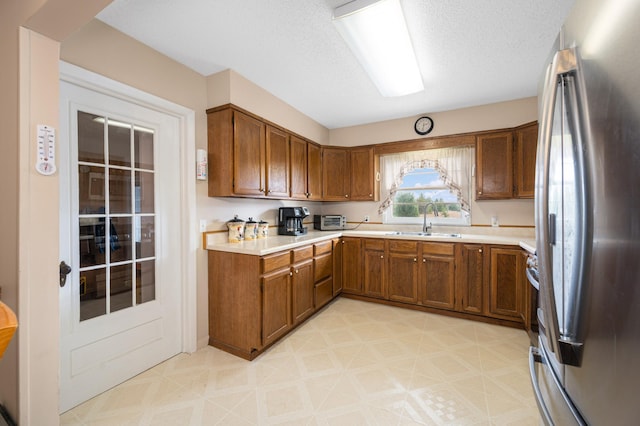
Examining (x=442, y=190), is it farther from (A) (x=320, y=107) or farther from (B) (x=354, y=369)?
(B) (x=354, y=369)

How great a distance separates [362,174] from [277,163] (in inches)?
55.8

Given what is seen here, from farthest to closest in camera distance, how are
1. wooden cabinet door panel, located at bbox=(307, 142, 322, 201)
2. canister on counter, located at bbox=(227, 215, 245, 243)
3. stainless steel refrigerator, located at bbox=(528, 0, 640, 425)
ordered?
wooden cabinet door panel, located at bbox=(307, 142, 322, 201), canister on counter, located at bbox=(227, 215, 245, 243), stainless steel refrigerator, located at bbox=(528, 0, 640, 425)

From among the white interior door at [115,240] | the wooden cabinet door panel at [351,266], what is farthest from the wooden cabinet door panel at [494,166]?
the white interior door at [115,240]

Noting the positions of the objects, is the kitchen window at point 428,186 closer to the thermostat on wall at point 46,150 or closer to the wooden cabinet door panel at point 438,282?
the wooden cabinet door panel at point 438,282

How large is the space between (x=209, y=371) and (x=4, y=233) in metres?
1.50

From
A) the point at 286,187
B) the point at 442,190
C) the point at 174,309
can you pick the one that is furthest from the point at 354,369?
the point at 442,190

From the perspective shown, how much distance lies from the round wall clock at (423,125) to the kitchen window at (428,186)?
0.86 ft

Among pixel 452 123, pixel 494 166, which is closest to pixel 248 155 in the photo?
pixel 452 123

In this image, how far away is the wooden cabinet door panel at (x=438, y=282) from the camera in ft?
9.89

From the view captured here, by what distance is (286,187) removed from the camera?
10.2 ft

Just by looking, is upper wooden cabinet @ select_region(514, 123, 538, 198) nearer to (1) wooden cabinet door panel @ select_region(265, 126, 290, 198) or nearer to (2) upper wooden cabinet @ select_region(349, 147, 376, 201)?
(2) upper wooden cabinet @ select_region(349, 147, 376, 201)

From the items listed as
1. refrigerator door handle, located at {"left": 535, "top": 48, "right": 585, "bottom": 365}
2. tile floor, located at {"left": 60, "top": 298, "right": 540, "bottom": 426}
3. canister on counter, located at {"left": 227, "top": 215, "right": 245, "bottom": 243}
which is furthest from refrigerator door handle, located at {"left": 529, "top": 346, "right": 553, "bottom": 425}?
canister on counter, located at {"left": 227, "top": 215, "right": 245, "bottom": 243}

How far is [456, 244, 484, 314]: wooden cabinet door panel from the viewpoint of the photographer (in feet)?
9.46

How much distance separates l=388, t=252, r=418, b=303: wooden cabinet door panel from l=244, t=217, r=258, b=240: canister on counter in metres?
1.63
